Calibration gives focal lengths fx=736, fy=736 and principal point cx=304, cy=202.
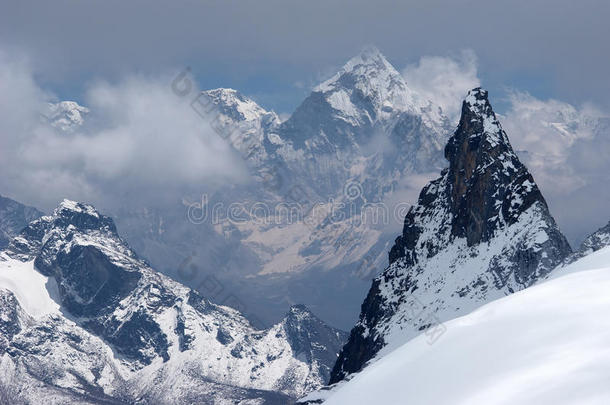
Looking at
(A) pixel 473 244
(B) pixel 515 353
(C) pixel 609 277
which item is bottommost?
(B) pixel 515 353

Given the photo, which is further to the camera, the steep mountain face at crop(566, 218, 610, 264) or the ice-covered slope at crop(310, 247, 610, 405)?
the steep mountain face at crop(566, 218, 610, 264)

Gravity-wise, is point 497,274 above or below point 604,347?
above

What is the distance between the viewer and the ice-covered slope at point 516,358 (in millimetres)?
27422

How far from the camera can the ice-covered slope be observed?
27.4 m

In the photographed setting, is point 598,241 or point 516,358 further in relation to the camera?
point 598,241

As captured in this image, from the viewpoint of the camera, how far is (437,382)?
32.0 m

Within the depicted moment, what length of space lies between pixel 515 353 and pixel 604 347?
3.73 m

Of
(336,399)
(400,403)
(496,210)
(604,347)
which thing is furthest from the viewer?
(496,210)

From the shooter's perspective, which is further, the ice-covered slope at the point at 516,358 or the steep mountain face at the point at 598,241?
the steep mountain face at the point at 598,241

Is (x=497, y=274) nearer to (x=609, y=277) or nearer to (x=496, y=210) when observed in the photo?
(x=496, y=210)

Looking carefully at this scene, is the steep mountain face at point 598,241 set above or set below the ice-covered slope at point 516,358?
above

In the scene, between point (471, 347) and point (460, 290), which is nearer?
point (471, 347)

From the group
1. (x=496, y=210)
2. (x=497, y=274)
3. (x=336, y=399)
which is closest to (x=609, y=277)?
(x=336, y=399)

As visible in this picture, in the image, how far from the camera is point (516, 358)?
3022 centimetres
